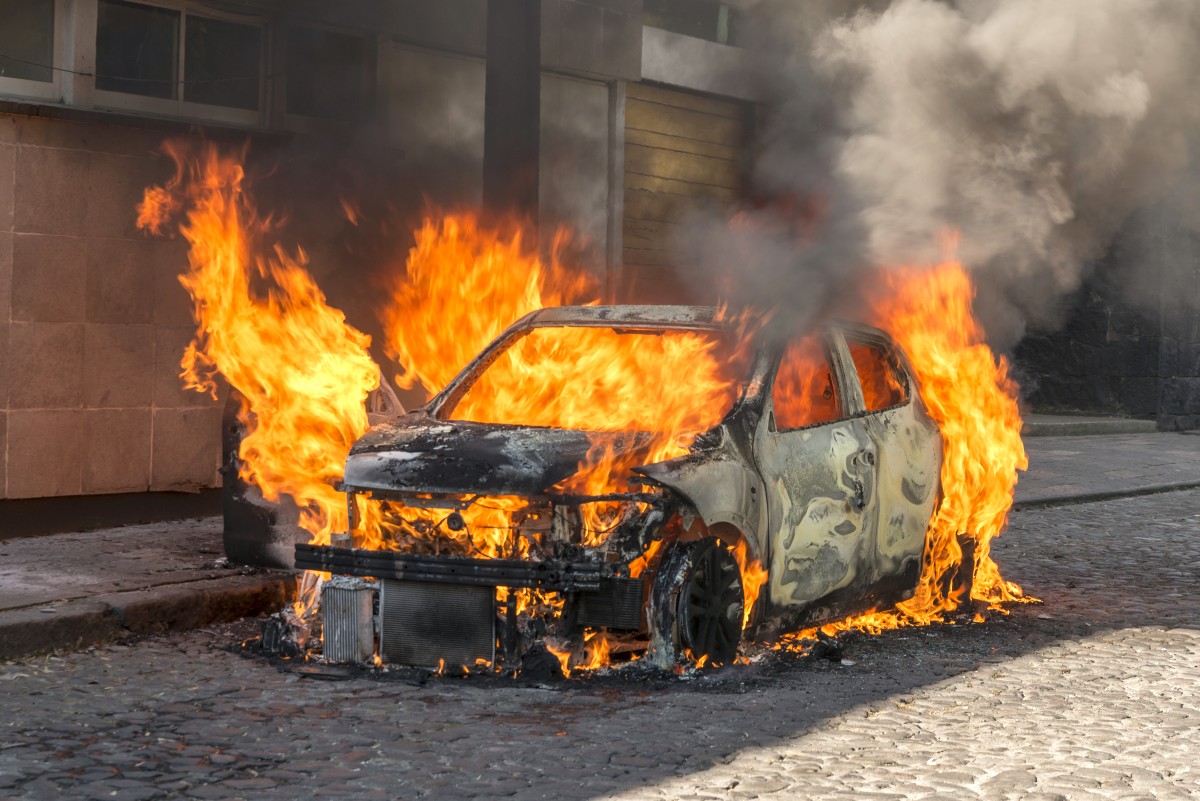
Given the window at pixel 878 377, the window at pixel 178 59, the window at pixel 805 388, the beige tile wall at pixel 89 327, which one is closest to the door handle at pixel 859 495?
the window at pixel 805 388

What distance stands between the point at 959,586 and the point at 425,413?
2790 mm

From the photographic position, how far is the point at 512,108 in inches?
444

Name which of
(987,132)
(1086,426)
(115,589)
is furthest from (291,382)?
(1086,426)

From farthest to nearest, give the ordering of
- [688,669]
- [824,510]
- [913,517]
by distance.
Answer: [913,517], [824,510], [688,669]

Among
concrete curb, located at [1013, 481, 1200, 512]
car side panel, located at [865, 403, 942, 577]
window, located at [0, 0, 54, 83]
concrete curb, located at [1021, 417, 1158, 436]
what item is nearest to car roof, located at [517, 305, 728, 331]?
car side panel, located at [865, 403, 942, 577]

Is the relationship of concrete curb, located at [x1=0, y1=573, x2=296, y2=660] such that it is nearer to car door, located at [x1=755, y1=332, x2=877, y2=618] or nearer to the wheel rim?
the wheel rim

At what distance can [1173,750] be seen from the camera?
5.30m

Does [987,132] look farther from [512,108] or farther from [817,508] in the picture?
[512,108]

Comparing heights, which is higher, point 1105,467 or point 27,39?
point 27,39

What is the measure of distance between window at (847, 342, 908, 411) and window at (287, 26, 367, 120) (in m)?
5.79

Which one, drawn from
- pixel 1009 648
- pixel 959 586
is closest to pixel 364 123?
pixel 959 586

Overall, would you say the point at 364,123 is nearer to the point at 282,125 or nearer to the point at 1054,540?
the point at 282,125

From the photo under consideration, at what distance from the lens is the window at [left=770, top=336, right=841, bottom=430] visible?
22.9 feet

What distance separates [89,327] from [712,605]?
247 inches
